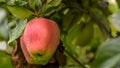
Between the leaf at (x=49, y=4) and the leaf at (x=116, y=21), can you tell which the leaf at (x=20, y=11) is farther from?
the leaf at (x=116, y=21)

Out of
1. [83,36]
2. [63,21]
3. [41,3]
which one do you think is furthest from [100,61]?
[83,36]

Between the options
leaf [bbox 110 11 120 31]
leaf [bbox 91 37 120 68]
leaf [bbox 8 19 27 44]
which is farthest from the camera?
leaf [bbox 8 19 27 44]

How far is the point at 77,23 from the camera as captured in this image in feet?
4.32

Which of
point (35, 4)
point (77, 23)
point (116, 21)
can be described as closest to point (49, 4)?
point (35, 4)

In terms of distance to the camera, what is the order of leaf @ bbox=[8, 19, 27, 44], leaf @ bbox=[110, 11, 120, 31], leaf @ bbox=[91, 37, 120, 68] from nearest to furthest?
leaf @ bbox=[91, 37, 120, 68] → leaf @ bbox=[110, 11, 120, 31] → leaf @ bbox=[8, 19, 27, 44]

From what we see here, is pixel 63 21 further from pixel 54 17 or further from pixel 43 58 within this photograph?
pixel 43 58

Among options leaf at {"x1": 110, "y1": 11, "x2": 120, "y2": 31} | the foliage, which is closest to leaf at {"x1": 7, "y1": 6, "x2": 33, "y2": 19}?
the foliage

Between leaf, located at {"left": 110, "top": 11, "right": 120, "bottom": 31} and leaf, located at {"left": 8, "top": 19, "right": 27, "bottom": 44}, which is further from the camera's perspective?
leaf, located at {"left": 8, "top": 19, "right": 27, "bottom": 44}

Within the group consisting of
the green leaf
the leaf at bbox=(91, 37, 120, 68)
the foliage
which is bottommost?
the foliage

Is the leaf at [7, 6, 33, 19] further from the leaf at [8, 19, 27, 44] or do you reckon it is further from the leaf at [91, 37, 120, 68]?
the leaf at [91, 37, 120, 68]

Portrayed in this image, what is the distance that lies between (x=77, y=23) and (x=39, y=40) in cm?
53

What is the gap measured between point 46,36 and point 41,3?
122 mm

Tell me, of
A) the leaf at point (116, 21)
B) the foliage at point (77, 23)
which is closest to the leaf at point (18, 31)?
the foliage at point (77, 23)

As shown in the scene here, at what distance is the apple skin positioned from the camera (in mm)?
796
